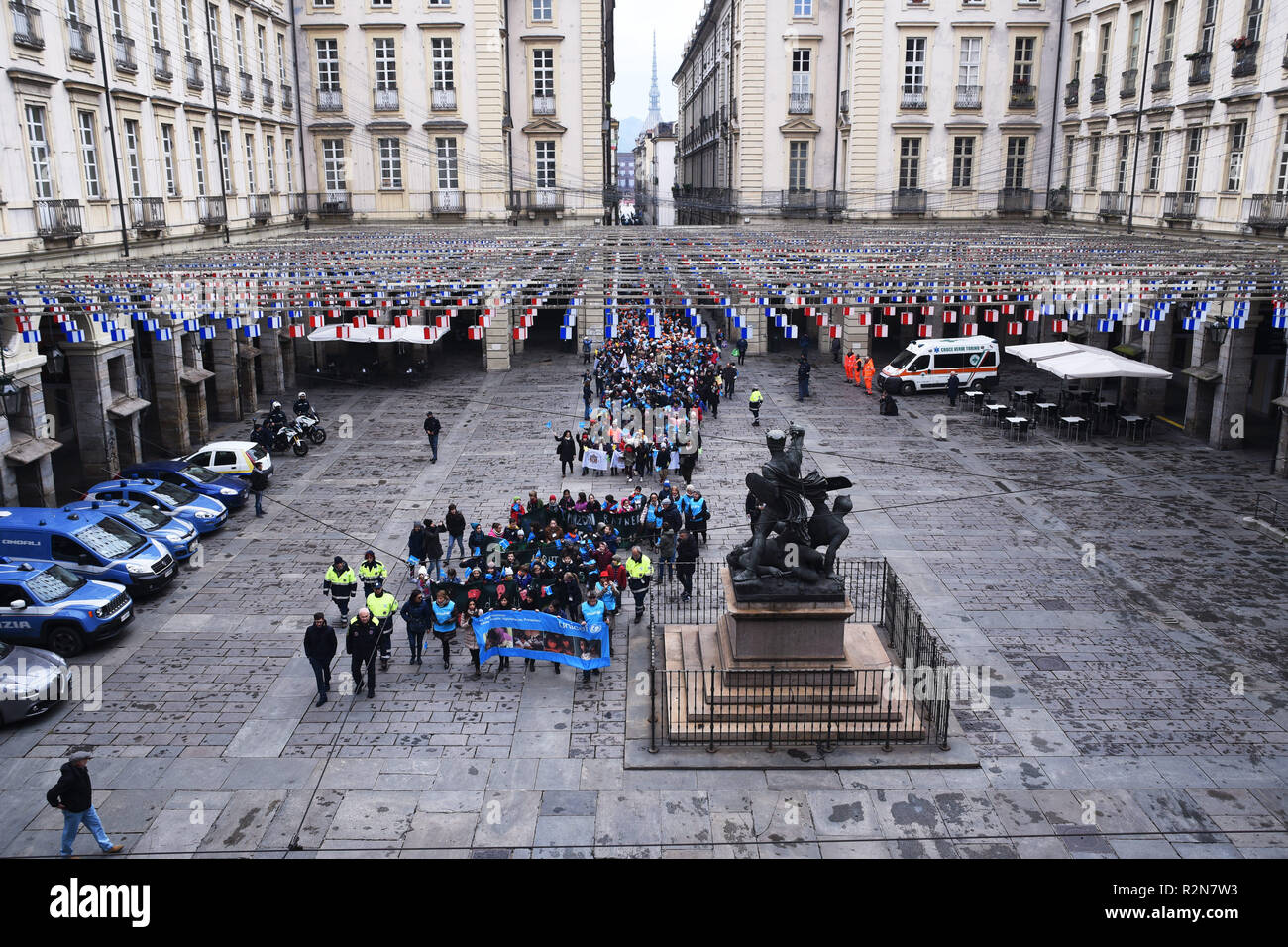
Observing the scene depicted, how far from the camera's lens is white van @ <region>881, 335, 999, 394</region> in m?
34.5

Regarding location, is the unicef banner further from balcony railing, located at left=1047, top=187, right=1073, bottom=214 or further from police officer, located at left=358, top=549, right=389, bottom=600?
balcony railing, located at left=1047, top=187, right=1073, bottom=214

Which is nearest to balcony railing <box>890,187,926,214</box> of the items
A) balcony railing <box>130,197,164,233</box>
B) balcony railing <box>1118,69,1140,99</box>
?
balcony railing <box>1118,69,1140,99</box>

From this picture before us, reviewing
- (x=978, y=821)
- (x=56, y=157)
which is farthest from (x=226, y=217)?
(x=978, y=821)

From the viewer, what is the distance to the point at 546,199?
44.7 meters

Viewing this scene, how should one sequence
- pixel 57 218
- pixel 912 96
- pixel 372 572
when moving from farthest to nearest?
pixel 912 96
pixel 57 218
pixel 372 572

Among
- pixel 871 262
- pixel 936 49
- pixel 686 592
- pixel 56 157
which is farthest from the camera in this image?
pixel 936 49

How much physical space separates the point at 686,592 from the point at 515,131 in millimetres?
33086

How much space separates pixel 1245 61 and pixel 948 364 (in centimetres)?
1209

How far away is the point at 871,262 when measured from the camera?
28.9 m

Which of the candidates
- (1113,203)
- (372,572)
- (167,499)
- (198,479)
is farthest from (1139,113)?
(167,499)

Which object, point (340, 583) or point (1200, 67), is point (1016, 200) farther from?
point (340, 583)

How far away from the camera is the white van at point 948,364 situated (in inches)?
1358

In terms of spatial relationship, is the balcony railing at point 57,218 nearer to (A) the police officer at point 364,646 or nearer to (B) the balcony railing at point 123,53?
(B) the balcony railing at point 123,53

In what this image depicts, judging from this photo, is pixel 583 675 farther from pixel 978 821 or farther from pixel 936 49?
pixel 936 49
